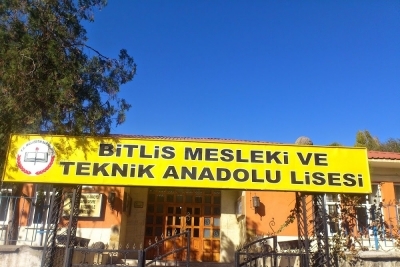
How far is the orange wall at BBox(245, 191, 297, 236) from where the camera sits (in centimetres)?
1135

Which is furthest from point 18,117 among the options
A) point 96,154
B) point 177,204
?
point 177,204

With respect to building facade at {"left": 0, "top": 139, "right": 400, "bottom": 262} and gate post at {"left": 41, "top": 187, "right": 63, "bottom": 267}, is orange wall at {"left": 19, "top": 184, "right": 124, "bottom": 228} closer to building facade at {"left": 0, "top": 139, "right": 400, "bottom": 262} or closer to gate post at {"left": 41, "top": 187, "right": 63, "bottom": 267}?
building facade at {"left": 0, "top": 139, "right": 400, "bottom": 262}

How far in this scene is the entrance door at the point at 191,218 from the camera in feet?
42.9

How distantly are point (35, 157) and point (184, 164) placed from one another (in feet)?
8.06

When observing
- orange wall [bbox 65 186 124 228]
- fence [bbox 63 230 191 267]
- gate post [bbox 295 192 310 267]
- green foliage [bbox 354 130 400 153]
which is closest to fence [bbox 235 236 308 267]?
gate post [bbox 295 192 310 267]

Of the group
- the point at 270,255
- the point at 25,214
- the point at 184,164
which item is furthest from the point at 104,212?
the point at 270,255

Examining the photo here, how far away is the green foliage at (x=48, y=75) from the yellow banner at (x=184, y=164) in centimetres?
96

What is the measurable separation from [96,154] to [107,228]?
6.02 m

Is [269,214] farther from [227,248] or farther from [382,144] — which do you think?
[382,144]

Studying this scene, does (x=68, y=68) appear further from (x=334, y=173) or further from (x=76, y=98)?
(x=334, y=173)

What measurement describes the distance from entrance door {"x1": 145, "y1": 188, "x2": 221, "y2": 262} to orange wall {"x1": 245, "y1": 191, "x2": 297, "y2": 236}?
A: 85.1 inches

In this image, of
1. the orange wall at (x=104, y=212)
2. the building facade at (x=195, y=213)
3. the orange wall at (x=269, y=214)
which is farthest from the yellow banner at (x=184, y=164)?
the orange wall at (x=104, y=212)

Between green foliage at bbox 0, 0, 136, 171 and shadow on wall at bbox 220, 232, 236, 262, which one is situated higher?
green foliage at bbox 0, 0, 136, 171

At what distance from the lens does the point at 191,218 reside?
1335 centimetres
